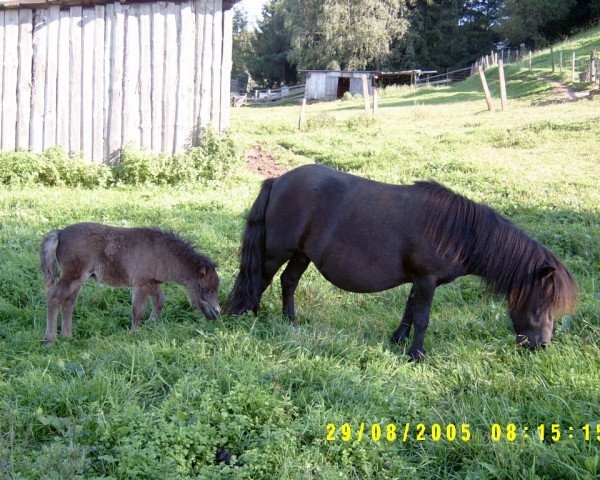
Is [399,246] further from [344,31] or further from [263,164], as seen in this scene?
[344,31]

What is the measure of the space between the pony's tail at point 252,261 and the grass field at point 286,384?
0.74 feet

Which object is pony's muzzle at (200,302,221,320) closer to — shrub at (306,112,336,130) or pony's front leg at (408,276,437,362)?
pony's front leg at (408,276,437,362)

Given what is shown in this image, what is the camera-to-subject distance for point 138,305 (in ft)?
19.4

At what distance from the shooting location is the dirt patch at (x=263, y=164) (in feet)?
44.3

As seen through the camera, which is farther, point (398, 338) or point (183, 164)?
point (183, 164)

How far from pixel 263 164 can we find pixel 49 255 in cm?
873

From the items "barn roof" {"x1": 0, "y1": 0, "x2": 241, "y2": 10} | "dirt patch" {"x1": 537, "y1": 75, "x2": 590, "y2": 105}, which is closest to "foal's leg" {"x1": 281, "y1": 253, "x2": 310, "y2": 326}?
"barn roof" {"x1": 0, "y1": 0, "x2": 241, "y2": 10}

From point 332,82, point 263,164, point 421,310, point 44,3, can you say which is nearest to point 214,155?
point 263,164

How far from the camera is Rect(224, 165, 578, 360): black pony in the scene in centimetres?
518

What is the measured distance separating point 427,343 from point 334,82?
154ft
